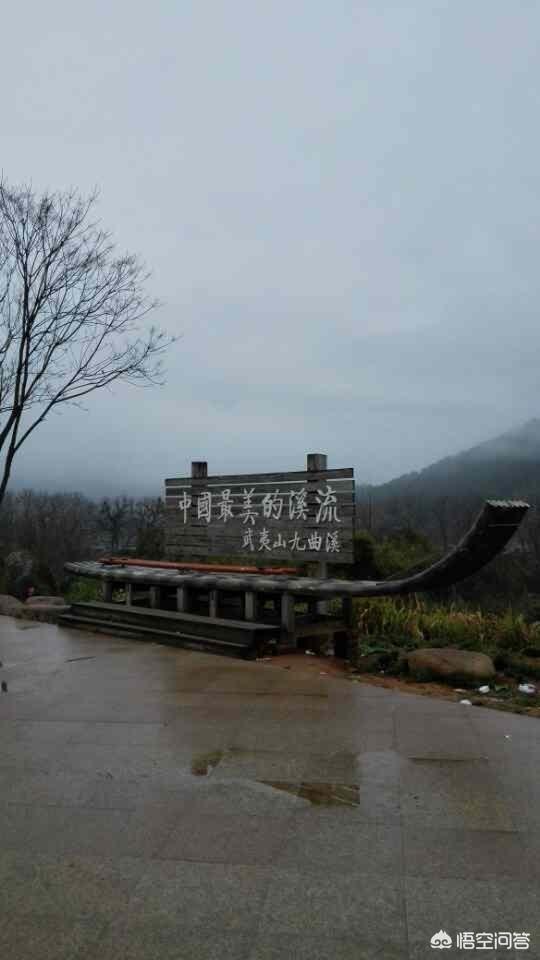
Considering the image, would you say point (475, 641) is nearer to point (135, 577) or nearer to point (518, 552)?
point (135, 577)

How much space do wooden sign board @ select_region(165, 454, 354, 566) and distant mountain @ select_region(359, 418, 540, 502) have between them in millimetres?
14689

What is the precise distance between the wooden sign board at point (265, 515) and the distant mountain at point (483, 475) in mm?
14689

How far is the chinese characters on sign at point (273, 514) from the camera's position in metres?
7.71

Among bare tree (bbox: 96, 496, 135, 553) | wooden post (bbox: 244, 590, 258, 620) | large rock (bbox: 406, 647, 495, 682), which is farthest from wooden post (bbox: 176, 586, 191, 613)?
bare tree (bbox: 96, 496, 135, 553)

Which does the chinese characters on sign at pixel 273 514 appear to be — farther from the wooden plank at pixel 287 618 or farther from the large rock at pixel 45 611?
the large rock at pixel 45 611

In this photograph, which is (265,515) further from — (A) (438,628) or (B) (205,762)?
(B) (205,762)

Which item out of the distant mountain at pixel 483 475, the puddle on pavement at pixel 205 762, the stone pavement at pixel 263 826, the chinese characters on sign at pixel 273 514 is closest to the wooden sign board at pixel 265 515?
the chinese characters on sign at pixel 273 514

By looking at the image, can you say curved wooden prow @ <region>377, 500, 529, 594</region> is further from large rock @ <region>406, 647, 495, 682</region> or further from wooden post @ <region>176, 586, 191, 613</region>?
wooden post @ <region>176, 586, 191, 613</region>

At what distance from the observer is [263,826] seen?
10.9ft

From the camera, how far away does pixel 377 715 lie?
517 centimetres

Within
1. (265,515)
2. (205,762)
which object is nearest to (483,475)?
(265,515)

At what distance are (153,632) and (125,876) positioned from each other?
18.9 feet

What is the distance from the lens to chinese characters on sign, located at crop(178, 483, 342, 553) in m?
7.71

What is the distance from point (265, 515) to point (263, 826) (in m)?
5.18
